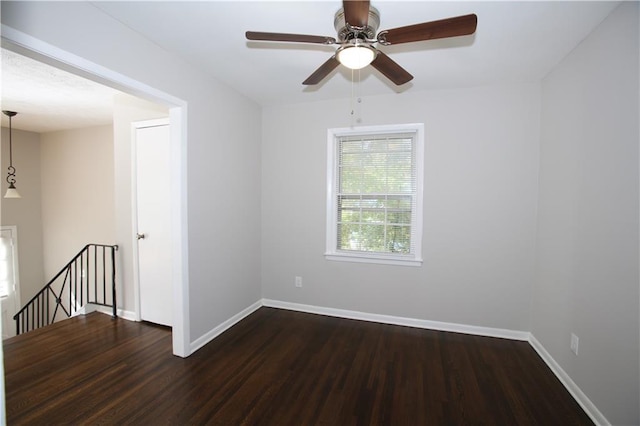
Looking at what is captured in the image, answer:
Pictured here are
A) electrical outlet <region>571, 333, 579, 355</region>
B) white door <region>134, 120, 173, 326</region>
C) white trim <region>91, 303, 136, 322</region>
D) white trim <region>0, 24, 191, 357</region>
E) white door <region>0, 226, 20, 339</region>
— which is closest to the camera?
electrical outlet <region>571, 333, 579, 355</region>

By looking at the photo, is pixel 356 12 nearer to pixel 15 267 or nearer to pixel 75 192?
pixel 75 192

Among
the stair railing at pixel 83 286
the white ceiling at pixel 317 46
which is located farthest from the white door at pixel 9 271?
the white ceiling at pixel 317 46

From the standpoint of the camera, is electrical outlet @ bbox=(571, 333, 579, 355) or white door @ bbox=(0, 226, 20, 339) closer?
electrical outlet @ bbox=(571, 333, 579, 355)

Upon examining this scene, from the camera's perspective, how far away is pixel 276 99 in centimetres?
352

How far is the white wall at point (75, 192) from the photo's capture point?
15.2 ft

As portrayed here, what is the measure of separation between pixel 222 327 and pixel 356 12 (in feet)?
9.96

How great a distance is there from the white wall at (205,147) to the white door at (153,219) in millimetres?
603

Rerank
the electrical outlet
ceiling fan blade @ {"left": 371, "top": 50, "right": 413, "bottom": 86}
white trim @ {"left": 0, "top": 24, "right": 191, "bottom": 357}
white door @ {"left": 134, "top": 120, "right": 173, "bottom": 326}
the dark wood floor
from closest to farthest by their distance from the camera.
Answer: ceiling fan blade @ {"left": 371, "top": 50, "right": 413, "bottom": 86}
the dark wood floor
the electrical outlet
white trim @ {"left": 0, "top": 24, "right": 191, "bottom": 357}
white door @ {"left": 134, "top": 120, "right": 173, "bottom": 326}

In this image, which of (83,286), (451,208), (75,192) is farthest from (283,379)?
(75,192)

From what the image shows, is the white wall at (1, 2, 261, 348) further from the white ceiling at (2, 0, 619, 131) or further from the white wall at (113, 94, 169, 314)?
the white wall at (113, 94, 169, 314)

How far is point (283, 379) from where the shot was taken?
7.68 feet

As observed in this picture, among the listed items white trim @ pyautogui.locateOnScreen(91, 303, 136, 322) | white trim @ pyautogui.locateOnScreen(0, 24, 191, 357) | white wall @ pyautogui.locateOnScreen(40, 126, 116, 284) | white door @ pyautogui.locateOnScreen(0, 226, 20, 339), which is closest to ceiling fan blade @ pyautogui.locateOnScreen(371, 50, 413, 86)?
white trim @ pyautogui.locateOnScreen(0, 24, 191, 357)

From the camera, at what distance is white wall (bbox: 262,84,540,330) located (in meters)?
2.93

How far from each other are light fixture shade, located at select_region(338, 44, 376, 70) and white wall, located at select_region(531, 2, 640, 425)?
1562 millimetres
